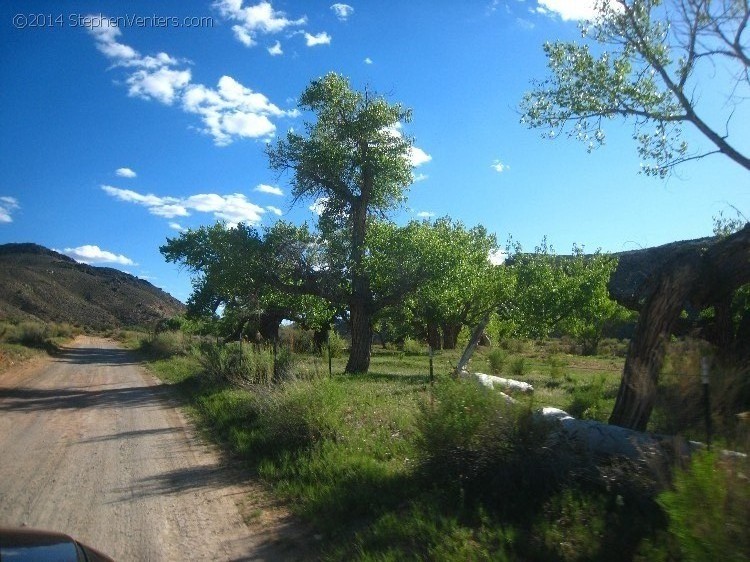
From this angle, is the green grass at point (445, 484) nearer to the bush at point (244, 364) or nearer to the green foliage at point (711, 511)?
the green foliage at point (711, 511)

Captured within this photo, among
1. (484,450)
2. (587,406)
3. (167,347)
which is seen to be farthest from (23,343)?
(484,450)

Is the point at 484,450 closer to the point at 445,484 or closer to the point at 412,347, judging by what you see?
the point at 445,484

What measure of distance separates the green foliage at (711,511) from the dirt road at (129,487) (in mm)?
3464

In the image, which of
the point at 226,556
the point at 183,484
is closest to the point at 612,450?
the point at 226,556

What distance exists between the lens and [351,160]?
2069cm

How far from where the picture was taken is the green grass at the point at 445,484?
16.6 feet

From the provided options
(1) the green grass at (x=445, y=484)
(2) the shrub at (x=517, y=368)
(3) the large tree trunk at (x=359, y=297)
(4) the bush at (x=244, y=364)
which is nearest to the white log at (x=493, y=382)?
(1) the green grass at (x=445, y=484)

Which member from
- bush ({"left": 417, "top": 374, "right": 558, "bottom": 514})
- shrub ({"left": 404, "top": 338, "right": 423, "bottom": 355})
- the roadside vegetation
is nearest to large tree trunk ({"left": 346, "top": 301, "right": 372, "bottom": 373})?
bush ({"left": 417, "top": 374, "right": 558, "bottom": 514})

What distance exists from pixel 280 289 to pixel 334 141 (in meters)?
5.48

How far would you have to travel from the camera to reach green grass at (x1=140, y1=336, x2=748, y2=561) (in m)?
5.05

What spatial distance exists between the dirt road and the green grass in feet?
2.08

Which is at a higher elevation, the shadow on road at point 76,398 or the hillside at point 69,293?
the hillside at point 69,293

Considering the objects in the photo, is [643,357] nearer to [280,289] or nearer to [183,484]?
[183,484]

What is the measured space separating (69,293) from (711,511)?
105 m
